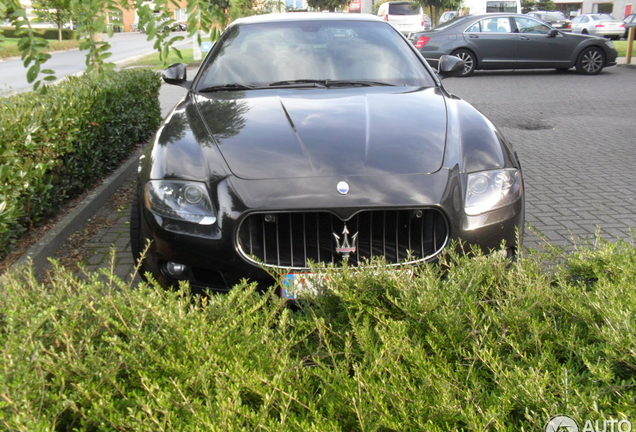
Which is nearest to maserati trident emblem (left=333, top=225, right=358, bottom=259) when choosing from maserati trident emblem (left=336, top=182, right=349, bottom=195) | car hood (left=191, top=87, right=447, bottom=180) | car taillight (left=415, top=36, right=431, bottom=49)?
maserati trident emblem (left=336, top=182, right=349, bottom=195)

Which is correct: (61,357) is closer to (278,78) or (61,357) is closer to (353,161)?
(353,161)

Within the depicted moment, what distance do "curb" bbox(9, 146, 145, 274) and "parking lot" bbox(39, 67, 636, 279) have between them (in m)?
0.08

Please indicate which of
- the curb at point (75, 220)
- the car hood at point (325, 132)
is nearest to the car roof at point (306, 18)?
the car hood at point (325, 132)

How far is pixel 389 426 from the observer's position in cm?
159

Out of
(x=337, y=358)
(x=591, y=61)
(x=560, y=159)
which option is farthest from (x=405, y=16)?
(x=337, y=358)

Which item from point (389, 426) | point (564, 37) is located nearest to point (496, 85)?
point (564, 37)

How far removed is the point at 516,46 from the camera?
16.4 m

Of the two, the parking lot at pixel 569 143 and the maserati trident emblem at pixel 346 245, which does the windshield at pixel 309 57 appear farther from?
the maserati trident emblem at pixel 346 245

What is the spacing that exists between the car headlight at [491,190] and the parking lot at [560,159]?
29 cm

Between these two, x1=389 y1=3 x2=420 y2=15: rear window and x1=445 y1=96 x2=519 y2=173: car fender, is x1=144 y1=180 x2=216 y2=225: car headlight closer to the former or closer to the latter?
x1=445 y1=96 x2=519 y2=173: car fender

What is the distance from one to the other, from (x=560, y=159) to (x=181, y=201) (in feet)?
19.4

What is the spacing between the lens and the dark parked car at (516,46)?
53.9 ft

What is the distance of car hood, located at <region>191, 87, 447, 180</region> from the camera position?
3.14 m

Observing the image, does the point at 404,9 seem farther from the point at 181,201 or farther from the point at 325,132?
the point at 181,201
